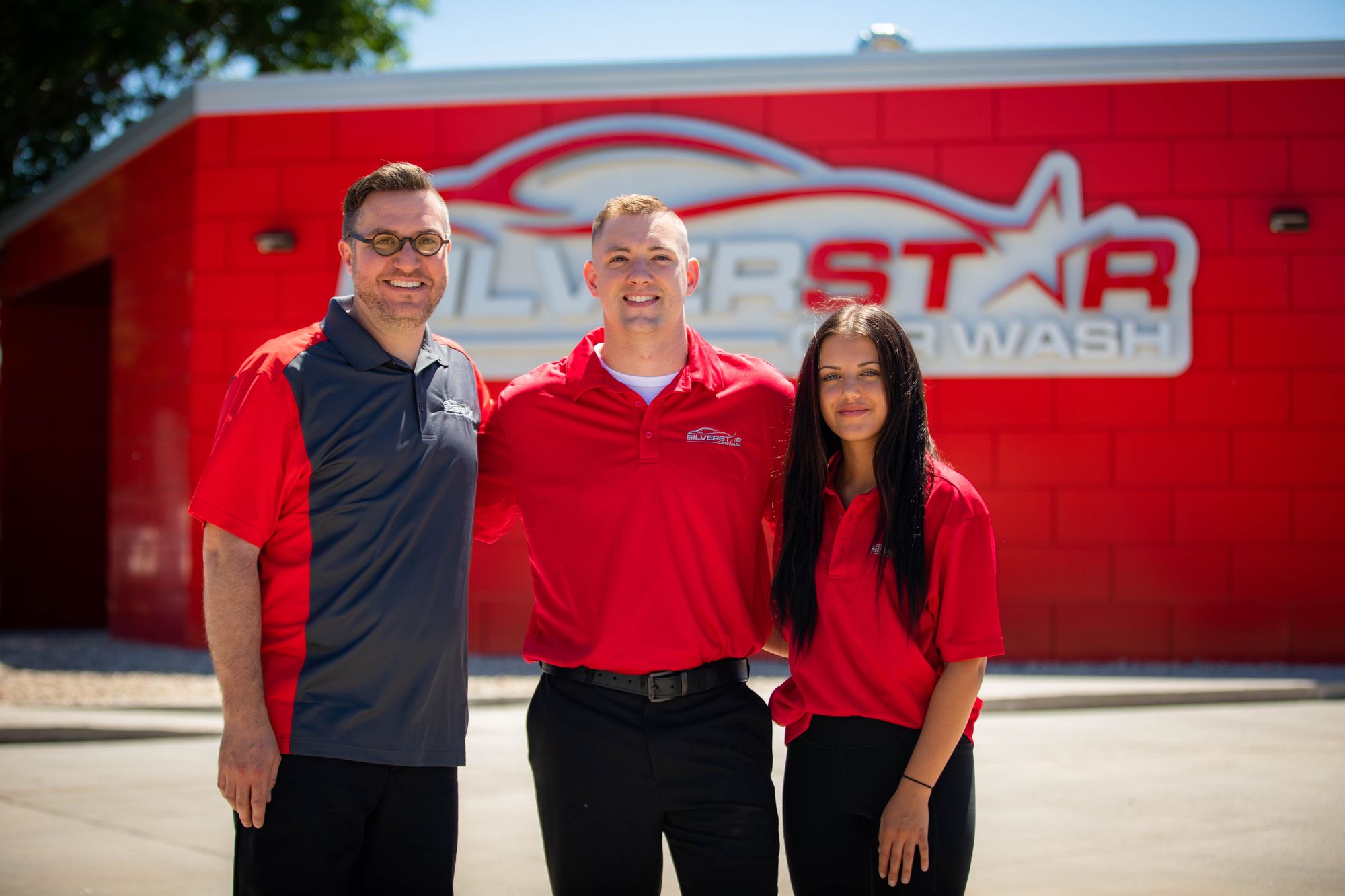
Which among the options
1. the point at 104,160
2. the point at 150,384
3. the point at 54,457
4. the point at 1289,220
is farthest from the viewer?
the point at 54,457

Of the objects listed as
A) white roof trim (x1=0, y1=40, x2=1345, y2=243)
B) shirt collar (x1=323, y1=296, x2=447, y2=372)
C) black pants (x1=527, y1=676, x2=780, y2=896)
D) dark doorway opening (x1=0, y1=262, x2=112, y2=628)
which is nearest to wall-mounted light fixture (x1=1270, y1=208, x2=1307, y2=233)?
white roof trim (x1=0, y1=40, x2=1345, y2=243)

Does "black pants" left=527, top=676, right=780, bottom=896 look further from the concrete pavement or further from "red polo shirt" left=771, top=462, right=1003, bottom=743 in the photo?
the concrete pavement

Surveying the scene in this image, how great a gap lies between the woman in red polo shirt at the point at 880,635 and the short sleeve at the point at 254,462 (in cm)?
119

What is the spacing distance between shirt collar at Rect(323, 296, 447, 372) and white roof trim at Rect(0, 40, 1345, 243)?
851 centimetres

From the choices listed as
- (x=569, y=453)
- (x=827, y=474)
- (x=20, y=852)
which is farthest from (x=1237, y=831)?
(x=20, y=852)

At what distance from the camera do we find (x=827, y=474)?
3.21 m

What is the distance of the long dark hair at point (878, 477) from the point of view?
2.96 metres

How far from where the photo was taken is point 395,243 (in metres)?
3.23

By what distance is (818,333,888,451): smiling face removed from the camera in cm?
312

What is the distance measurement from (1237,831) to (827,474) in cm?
352

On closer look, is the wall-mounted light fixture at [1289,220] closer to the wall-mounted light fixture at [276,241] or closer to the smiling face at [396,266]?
the wall-mounted light fixture at [276,241]

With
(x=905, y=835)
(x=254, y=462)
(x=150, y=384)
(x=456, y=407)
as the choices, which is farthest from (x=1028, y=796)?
(x=150, y=384)

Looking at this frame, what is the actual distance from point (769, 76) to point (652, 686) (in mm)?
8909

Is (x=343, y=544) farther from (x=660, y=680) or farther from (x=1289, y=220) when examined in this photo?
(x=1289, y=220)
